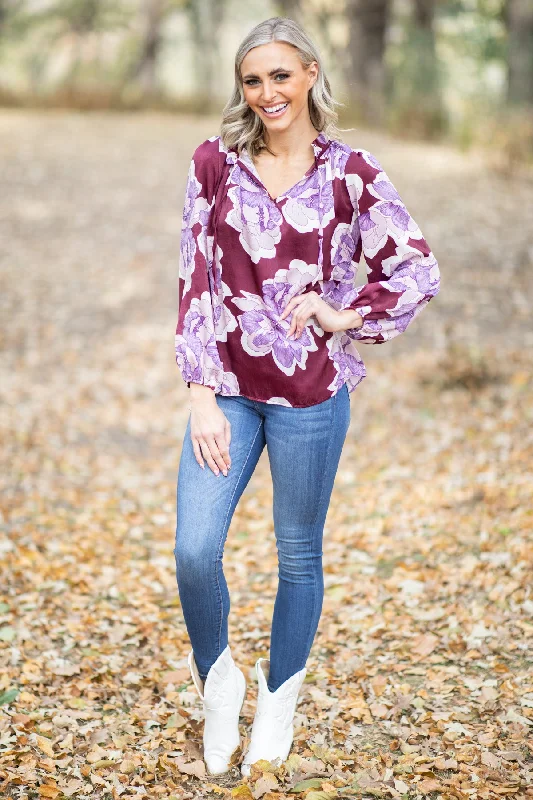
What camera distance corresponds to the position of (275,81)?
214 cm

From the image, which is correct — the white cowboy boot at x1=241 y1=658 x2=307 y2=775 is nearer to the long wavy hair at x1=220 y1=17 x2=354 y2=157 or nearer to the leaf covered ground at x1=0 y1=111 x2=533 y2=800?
the leaf covered ground at x1=0 y1=111 x2=533 y2=800

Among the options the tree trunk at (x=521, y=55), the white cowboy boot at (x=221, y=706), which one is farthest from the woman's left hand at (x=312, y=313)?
the tree trunk at (x=521, y=55)

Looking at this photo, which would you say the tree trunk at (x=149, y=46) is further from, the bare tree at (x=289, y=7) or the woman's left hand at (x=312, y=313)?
the woman's left hand at (x=312, y=313)

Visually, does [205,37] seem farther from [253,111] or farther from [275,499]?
[275,499]

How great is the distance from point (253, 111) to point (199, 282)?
20.2 inches

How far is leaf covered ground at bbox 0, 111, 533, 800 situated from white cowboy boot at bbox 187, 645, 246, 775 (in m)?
0.07

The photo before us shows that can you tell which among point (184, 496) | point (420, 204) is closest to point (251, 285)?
point (184, 496)

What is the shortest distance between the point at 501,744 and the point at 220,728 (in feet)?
3.05

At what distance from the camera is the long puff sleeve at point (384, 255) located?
216 cm

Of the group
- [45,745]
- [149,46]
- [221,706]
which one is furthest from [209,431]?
[149,46]

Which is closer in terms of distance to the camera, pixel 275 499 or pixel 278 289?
pixel 278 289

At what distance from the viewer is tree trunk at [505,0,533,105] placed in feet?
42.7

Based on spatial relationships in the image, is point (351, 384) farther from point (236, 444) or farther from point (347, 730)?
point (347, 730)

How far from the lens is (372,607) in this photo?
375 centimetres
